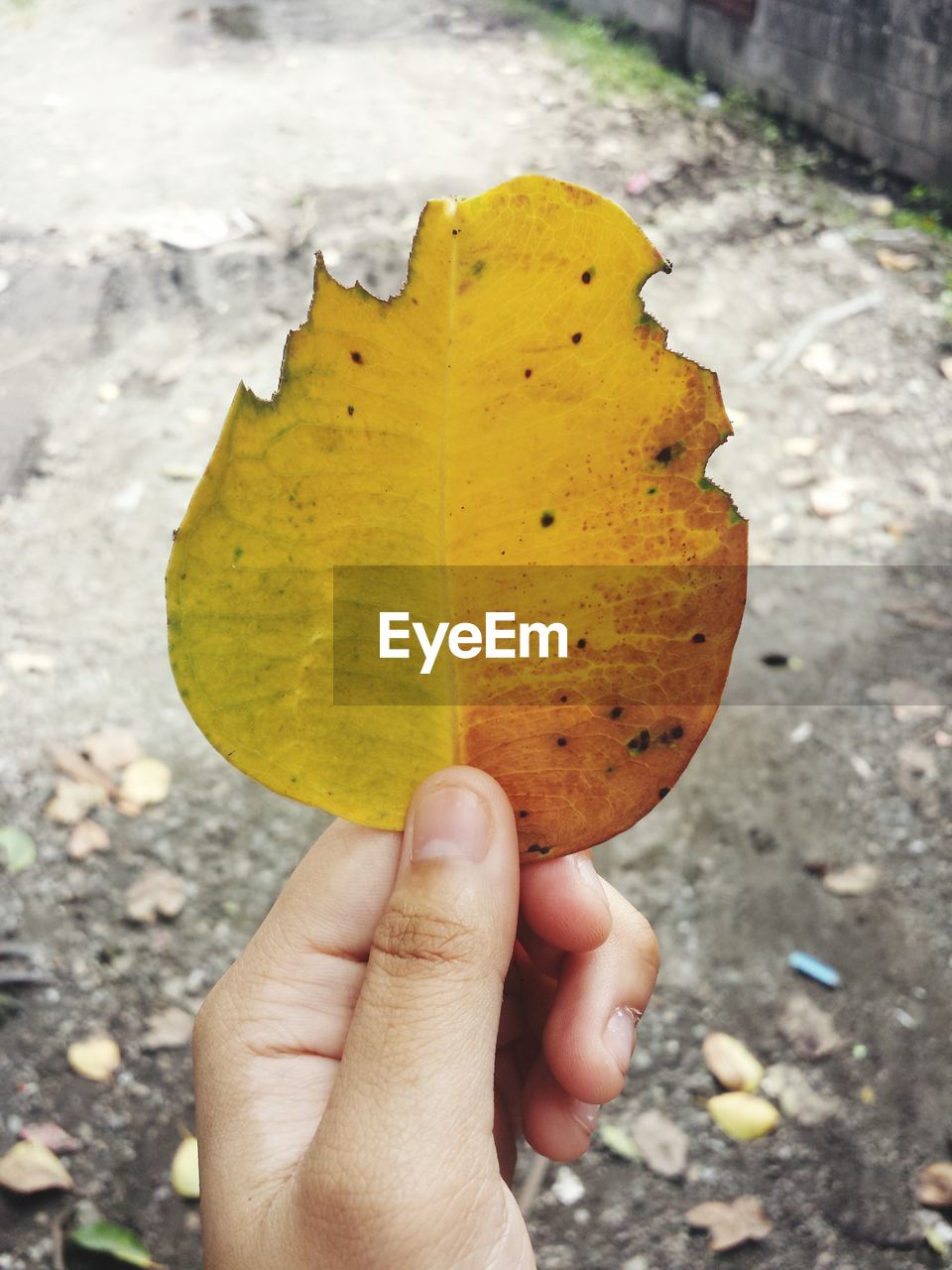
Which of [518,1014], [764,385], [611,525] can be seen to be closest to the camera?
[611,525]

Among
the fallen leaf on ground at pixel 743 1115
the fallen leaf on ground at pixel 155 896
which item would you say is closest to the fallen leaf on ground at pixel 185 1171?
the fallen leaf on ground at pixel 155 896

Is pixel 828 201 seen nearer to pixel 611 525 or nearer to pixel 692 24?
pixel 692 24

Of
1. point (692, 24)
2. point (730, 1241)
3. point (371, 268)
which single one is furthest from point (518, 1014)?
point (692, 24)

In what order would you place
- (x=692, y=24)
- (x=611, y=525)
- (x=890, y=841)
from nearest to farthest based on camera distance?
(x=611, y=525) < (x=890, y=841) < (x=692, y=24)

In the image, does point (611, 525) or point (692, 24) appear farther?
point (692, 24)

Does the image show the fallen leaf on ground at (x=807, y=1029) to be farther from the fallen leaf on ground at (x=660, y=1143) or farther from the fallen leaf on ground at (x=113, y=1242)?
the fallen leaf on ground at (x=113, y=1242)

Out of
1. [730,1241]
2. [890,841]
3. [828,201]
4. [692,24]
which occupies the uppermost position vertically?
[692,24]

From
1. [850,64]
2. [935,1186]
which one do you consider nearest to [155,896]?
[935,1186]

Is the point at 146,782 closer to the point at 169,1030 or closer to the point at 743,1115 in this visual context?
the point at 169,1030

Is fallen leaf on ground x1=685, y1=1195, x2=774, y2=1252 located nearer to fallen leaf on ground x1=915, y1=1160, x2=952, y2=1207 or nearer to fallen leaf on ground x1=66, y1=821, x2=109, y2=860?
fallen leaf on ground x1=915, y1=1160, x2=952, y2=1207
